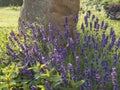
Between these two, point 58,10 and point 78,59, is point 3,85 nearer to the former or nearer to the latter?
point 78,59

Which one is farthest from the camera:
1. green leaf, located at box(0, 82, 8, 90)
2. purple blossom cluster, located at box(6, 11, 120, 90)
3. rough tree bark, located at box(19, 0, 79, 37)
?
rough tree bark, located at box(19, 0, 79, 37)

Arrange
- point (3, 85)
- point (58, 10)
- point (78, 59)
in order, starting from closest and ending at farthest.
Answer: point (78, 59)
point (3, 85)
point (58, 10)

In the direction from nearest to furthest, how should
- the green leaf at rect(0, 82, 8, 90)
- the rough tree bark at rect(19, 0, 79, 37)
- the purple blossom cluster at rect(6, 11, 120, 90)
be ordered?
1. the purple blossom cluster at rect(6, 11, 120, 90)
2. the green leaf at rect(0, 82, 8, 90)
3. the rough tree bark at rect(19, 0, 79, 37)

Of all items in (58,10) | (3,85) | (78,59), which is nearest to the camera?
(78,59)

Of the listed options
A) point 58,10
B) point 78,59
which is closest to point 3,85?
point 78,59

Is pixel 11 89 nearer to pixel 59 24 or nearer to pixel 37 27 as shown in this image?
pixel 37 27

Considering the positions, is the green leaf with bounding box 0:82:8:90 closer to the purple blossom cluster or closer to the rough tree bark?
the purple blossom cluster

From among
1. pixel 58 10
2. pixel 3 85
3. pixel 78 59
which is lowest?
pixel 3 85

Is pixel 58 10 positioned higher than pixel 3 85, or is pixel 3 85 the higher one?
pixel 58 10

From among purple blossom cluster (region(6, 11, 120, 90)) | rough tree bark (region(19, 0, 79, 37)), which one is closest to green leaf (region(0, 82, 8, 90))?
purple blossom cluster (region(6, 11, 120, 90))

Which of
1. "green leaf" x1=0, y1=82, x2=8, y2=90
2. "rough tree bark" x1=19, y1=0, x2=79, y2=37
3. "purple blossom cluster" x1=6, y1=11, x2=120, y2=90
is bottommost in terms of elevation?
"green leaf" x1=0, y1=82, x2=8, y2=90

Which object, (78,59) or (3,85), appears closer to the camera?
(78,59)

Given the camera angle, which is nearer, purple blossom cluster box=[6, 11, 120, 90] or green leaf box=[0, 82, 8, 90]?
purple blossom cluster box=[6, 11, 120, 90]

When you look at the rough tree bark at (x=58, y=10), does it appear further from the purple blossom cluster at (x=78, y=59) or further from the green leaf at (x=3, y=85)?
the green leaf at (x=3, y=85)
